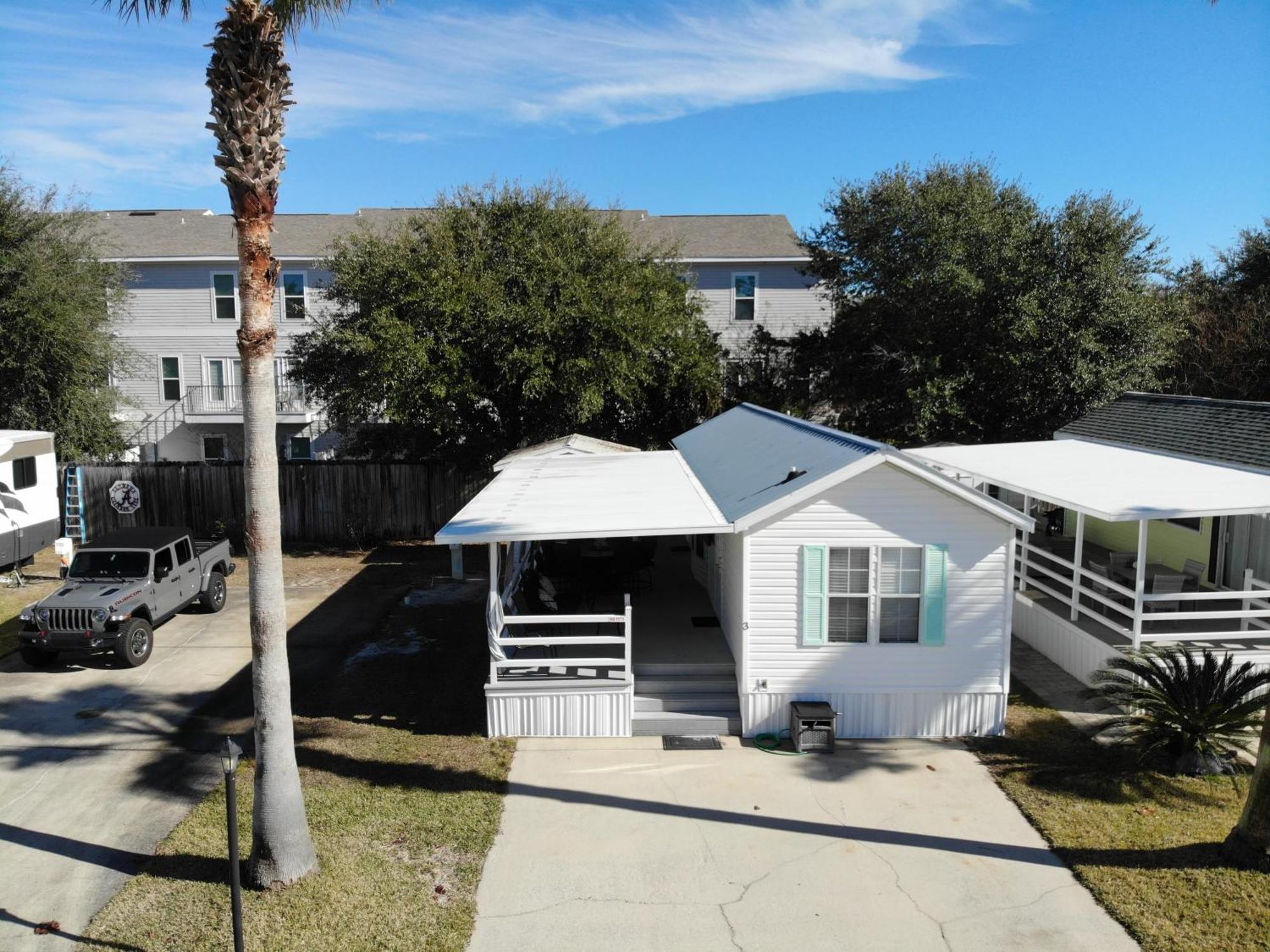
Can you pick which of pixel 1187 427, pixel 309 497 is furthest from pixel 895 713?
pixel 309 497

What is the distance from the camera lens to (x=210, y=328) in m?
30.6

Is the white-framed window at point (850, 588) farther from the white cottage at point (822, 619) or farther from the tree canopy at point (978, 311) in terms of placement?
the tree canopy at point (978, 311)

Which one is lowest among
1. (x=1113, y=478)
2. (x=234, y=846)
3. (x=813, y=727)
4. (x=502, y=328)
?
(x=813, y=727)

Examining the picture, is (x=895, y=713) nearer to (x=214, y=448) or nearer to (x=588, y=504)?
(x=588, y=504)

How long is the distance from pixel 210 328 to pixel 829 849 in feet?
94.4

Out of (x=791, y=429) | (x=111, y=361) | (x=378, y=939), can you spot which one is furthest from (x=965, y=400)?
(x=111, y=361)

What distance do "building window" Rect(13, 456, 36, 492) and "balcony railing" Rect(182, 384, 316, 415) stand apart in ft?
29.1

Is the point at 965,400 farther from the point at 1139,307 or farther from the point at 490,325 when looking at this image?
the point at 490,325

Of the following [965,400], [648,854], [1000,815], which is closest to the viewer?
[648,854]

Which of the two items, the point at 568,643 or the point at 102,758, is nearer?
the point at 102,758

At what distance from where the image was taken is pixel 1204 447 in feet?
50.7

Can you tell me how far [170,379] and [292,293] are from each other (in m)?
5.51

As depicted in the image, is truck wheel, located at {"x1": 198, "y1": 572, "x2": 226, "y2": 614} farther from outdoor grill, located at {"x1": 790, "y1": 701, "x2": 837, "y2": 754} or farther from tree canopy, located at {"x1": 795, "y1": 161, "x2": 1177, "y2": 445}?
tree canopy, located at {"x1": 795, "y1": 161, "x2": 1177, "y2": 445}

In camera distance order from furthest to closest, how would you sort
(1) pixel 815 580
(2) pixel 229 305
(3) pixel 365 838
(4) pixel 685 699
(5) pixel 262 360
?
(2) pixel 229 305 → (4) pixel 685 699 → (1) pixel 815 580 → (3) pixel 365 838 → (5) pixel 262 360
